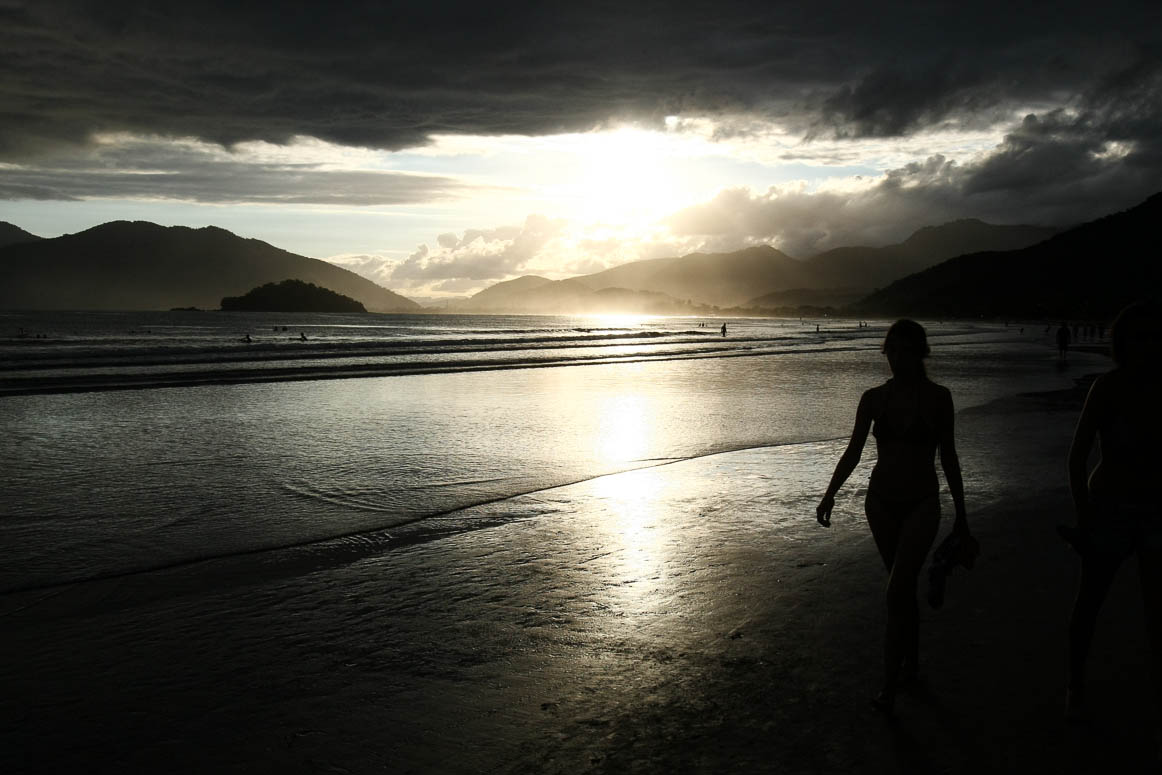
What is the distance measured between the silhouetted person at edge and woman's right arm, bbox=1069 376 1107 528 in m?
0.51

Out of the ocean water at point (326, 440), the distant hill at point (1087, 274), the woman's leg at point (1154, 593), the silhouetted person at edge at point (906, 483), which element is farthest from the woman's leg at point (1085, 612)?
the distant hill at point (1087, 274)

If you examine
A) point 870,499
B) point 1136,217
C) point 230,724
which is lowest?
point 230,724

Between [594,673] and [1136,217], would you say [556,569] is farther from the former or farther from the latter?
[1136,217]

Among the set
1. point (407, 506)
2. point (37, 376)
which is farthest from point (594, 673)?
point (37, 376)

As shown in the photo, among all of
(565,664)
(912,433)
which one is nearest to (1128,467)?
(912,433)

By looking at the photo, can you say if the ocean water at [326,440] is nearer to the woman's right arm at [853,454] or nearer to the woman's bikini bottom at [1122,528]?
the woman's right arm at [853,454]

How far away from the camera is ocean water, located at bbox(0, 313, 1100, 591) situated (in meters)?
7.54

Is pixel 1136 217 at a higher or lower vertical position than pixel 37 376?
higher

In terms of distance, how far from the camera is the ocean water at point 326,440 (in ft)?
24.7

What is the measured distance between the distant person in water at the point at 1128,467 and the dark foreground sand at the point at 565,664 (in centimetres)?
72

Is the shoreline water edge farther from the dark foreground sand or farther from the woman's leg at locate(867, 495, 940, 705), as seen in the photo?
the woman's leg at locate(867, 495, 940, 705)

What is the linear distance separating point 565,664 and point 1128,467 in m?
3.08

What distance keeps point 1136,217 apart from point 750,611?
695ft

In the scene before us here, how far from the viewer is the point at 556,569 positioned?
6199 mm
